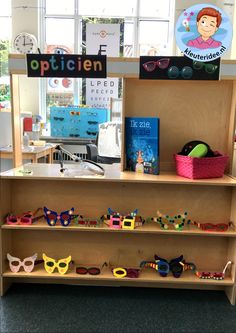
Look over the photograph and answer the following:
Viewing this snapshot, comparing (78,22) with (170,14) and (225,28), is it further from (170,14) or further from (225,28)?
(225,28)

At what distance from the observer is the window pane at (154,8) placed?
6045mm

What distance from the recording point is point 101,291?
241 centimetres

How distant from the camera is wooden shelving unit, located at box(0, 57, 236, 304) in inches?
90.8

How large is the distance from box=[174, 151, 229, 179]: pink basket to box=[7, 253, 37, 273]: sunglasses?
120cm

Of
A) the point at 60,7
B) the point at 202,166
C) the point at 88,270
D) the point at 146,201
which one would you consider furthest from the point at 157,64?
the point at 60,7

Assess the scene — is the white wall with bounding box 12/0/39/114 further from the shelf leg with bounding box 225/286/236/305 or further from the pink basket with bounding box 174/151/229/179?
the shelf leg with bounding box 225/286/236/305

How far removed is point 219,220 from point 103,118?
360cm

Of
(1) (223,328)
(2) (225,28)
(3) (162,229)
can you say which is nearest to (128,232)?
(3) (162,229)

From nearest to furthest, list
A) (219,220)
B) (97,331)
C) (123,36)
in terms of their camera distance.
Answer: (97,331) → (219,220) → (123,36)

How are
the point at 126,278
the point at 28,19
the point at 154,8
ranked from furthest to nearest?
the point at 154,8 < the point at 28,19 < the point at 126,278

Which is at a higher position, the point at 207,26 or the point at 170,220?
the point at 207,26

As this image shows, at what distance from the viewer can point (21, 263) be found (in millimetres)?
2330

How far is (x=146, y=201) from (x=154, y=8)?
15.9 ft

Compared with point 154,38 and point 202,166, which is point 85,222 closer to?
point 202,166
